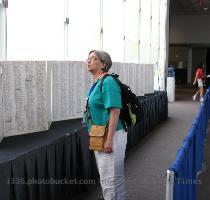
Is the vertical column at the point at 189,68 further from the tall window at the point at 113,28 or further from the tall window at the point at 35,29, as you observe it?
the tall window at the point at 35,29

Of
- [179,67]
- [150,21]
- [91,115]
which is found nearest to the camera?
[91,115]

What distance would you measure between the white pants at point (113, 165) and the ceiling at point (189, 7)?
53.3 feet

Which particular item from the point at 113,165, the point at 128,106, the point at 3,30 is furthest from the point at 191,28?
the point at 113,165

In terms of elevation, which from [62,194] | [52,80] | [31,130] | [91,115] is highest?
[52,80]

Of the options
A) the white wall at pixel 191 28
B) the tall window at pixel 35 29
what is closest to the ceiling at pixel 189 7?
the white wall at pixel 191 28

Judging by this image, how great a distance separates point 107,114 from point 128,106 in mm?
194

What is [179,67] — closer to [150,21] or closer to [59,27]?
[150,21]

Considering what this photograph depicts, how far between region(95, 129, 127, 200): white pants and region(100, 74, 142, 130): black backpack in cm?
10

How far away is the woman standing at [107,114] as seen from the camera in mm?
2756

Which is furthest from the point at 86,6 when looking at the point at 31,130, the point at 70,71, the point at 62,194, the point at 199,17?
the point at 199,17

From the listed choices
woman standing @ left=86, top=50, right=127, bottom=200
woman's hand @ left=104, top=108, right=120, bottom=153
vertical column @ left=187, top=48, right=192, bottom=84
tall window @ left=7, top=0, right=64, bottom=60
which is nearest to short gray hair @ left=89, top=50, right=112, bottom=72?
woman standing @ left=86, top=50, right=127, bottom=200

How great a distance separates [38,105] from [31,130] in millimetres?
255

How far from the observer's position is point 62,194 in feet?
12.0

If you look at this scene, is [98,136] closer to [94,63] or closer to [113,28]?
[94,63]
